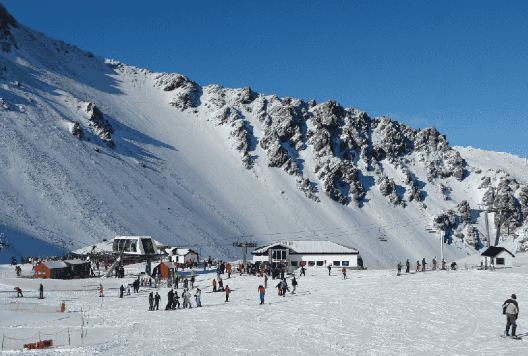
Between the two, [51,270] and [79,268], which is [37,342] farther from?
[79,268]

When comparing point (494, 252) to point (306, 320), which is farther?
point (494, 252)

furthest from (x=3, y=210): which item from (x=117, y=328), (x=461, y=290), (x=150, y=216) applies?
(x=461, y=290)

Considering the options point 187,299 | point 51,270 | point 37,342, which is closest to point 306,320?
point 187,299

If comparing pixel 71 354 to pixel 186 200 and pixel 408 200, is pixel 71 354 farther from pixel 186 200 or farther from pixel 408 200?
pixel 408 200

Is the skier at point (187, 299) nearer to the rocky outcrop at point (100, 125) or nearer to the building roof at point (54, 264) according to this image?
the building roof at point (54, 264)

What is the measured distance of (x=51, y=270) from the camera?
149 feet

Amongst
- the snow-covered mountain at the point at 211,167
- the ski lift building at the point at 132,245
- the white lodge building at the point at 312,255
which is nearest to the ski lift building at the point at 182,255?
the snow-covered mountain at the point at 211,167

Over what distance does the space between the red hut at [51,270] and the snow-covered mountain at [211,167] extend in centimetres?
2220

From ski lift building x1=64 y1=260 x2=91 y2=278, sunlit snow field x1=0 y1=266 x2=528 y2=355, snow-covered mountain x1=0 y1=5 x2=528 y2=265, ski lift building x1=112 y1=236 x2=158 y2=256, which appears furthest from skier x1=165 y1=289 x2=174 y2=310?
snow-covered mountain x1=0 y1=5 x2=528 y2=265

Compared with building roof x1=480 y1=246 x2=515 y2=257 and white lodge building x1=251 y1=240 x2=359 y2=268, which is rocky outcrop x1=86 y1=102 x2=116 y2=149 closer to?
white lodge building x1=251 y1=240 x2=359 y2=268

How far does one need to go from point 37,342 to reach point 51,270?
104 feet

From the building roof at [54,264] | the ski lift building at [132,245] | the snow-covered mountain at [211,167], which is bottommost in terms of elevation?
the building roof at [54,264]

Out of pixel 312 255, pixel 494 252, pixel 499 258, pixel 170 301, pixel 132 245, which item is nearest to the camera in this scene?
pixel 170 301

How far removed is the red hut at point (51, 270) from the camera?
4528 centimetres
